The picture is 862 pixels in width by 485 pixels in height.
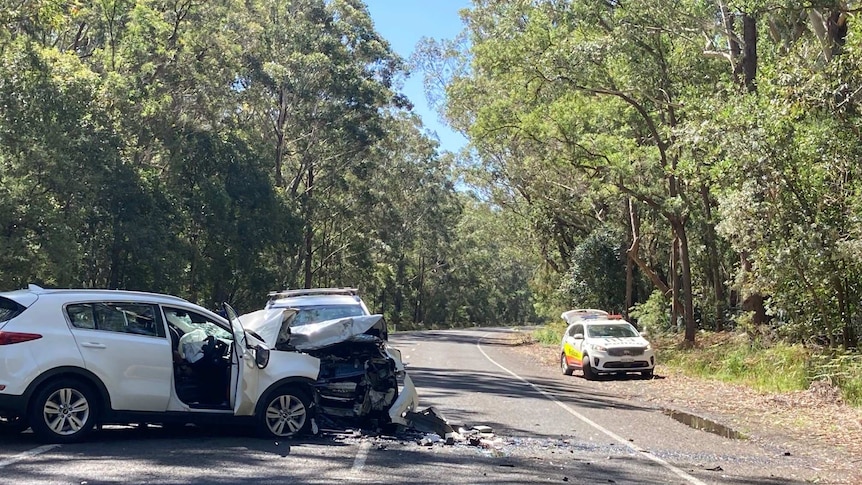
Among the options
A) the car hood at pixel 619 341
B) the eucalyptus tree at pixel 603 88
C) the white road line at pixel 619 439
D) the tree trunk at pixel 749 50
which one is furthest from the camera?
the eucalyptus tree at pixel 603 88

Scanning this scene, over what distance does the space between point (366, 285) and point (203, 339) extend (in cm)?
6409

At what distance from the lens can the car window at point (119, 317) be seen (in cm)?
937

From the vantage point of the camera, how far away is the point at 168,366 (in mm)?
9672

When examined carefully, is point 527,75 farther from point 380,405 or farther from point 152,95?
point 152,95

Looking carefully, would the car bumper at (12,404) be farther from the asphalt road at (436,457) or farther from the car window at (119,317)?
the car window at (119,317)

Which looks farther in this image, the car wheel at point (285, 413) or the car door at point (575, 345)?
the car door at point (575, 345)

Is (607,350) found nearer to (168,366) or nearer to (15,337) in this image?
(168,366)

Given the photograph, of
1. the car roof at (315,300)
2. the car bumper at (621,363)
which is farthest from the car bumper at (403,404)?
the car bumper at (621,363)

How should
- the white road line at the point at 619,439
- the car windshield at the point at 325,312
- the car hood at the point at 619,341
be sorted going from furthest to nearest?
1. the car hood at the point at 619,341
2. the car windshield at the point at 325,312
3. the white road line at the point at 619,439

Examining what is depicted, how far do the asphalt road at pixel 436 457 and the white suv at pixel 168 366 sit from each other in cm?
34

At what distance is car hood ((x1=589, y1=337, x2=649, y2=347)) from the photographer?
22.2 meters

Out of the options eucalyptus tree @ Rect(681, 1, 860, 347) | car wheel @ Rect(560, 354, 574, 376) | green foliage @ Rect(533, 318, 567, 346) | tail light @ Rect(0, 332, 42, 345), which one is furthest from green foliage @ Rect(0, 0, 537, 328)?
car wheel @ Rect(560, 354, 574, 376)

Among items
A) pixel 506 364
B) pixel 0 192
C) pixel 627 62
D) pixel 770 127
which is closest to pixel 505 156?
pixel 506 364

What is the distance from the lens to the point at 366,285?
74.4 metres
